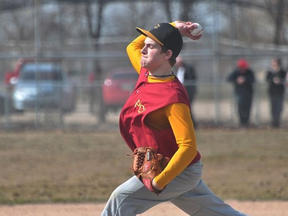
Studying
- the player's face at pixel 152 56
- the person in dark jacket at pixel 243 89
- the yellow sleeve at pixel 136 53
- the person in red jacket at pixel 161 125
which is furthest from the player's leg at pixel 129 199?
the person in dark jacket at pixel 243 89

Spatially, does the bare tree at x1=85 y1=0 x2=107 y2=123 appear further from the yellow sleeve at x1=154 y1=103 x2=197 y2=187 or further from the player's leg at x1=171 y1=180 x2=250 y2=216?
the yellow sleeve at x1=154 y1=103 x2=197 y2=187

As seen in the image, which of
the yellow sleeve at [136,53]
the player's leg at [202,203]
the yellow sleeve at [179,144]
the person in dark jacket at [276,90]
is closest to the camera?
the yellow sleeve at [179,144]

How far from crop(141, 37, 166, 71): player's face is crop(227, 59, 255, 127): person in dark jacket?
12.2 m

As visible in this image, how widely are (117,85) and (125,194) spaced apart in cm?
1248

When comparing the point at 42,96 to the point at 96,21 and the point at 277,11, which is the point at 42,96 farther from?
the point at 277,11

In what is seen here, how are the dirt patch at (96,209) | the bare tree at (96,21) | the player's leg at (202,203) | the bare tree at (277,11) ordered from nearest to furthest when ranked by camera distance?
the player's leg at (202,203), the dirt patch at (96,209), the bare tree at (277,11), the bare tree at (96,21)

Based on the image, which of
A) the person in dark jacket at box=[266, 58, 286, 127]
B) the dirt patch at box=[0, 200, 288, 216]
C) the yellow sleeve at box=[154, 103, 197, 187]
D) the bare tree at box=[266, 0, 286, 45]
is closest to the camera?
the yellow sleeve at box=[154, 103, 197, 187]

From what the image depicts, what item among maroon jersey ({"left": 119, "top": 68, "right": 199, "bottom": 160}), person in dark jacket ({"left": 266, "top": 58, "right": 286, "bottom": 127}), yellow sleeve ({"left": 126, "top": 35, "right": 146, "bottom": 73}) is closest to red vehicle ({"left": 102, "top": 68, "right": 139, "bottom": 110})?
person in dark jacket ({"left": 266, "top": 58, "right": 286, "bottom": 127})

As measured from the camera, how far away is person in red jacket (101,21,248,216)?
400 centimetres

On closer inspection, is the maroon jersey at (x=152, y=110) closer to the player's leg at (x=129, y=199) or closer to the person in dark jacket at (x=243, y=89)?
the player's leg at (x=129, y=199)

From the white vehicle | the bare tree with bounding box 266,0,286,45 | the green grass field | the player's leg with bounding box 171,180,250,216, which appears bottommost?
the green grass field

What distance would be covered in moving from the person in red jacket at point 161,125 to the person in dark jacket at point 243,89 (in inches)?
473

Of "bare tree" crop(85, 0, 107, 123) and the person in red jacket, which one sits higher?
"bare tree" crop(85, 0, 107, 123)

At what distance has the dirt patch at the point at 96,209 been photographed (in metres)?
7.02
